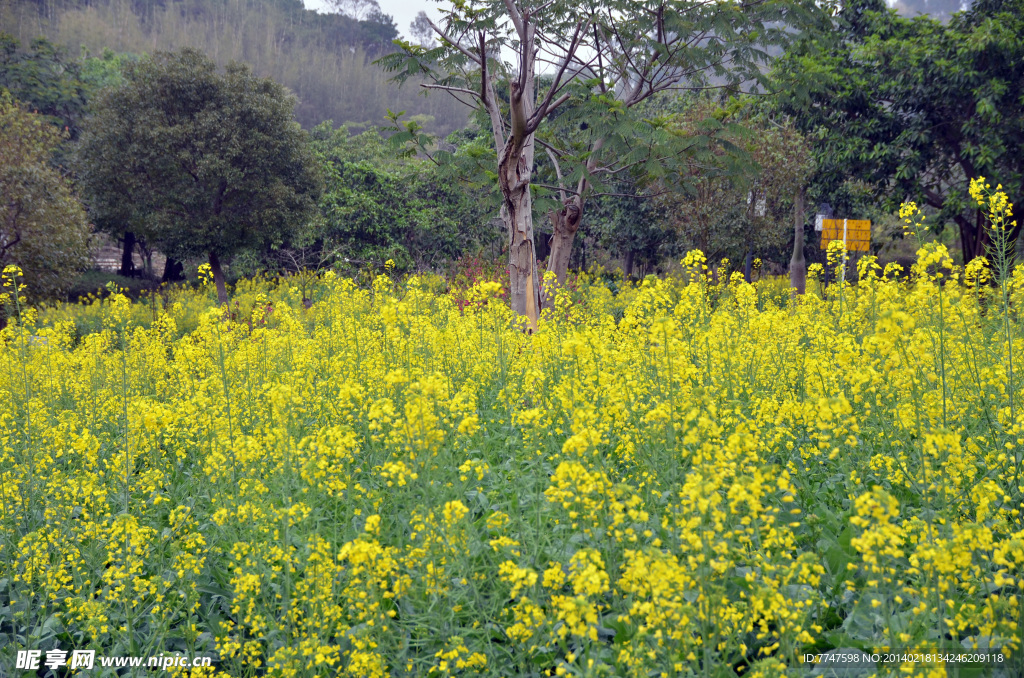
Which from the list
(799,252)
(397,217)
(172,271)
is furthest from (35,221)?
(799,252)

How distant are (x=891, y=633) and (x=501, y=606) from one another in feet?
5.20

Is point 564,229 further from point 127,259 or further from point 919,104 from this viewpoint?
point 127,259

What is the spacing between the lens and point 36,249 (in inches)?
521

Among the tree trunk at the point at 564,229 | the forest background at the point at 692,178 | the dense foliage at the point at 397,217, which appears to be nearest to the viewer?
the tree trunk at the point at 564,229

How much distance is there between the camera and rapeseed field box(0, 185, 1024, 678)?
231 centimetres

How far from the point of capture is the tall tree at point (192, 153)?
57.1 feet

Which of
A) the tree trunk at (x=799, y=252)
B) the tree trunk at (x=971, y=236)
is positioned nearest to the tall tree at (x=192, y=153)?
the tree trunk at (x=799, y=252)

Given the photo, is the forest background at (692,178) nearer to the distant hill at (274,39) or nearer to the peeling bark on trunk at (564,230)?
the peeling bark on trunk at (564,230)

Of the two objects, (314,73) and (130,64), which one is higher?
(314,73)

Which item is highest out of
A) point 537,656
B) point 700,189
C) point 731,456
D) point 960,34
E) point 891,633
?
point 960,34

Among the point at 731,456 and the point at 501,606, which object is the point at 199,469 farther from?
the point at 731,456

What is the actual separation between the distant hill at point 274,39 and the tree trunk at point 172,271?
42215 millimetres

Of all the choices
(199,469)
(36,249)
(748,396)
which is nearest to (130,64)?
(36,249)

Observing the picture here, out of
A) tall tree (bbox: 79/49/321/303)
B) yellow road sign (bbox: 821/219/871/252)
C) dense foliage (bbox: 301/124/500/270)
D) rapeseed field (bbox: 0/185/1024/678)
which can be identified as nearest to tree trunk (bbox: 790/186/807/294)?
yellow road sign (bbox: 821/219/871/252)
